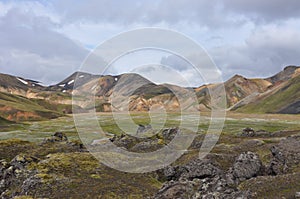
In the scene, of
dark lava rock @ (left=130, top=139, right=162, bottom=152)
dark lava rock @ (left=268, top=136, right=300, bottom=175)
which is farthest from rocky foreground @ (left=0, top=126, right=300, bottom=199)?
dark lava rock @ (left=130, top=139, right=162, bottom=152)

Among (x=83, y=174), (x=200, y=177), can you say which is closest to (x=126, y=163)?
(x=83, y=174)

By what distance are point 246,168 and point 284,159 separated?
8.17 metres

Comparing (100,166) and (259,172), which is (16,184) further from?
(259,172)

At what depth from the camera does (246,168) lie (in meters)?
41.8

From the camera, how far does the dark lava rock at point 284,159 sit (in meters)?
43.7

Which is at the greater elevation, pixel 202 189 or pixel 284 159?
pixel 284 159

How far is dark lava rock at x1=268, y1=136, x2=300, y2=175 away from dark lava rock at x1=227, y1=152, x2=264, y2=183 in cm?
226

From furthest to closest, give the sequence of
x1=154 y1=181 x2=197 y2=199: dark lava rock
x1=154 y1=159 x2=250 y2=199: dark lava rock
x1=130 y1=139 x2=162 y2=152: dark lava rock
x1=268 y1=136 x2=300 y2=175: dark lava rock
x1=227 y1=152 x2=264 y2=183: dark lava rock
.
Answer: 1. x1=130 y1=139 x2=162 y2=152: dark lava rock
2. x1=268 y1=136 x2=300 y2=175: dark lava rock
3. x1=227 y1=152 x2=264 y2=183: dark lava rock
4. x1=154 y1=181 x2=197 y2=199: dark lava rock
5. x1=154 y1=159 x2=250 y2=199: dark lava rock

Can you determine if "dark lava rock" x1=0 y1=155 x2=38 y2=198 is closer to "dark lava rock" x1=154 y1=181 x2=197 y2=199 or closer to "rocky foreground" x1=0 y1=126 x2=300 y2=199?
"rocky foreground" x1=0 y1=126 x2=300 y2=199

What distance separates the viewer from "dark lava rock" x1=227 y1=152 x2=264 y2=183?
41009 millimetres

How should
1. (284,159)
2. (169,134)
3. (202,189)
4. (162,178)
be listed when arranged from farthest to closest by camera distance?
1. (169,134)
2. (162,178)
3. (284,159)
4. (202,189)

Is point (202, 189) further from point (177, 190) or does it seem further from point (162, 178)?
point (162, 178)

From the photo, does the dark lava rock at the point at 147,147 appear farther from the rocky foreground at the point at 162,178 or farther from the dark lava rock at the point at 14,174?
the dark lava rock at the point at 14,174

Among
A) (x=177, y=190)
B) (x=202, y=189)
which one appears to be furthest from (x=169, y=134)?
(x=202, y=189)
